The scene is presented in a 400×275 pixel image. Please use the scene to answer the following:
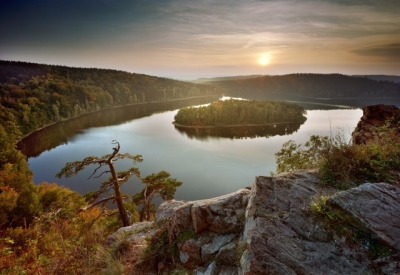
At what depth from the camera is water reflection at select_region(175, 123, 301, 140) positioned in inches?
3346

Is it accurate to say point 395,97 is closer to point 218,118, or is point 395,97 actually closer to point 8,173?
point 218,118

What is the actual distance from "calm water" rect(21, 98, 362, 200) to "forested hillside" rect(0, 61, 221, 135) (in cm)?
766

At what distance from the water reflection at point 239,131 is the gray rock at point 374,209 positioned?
76812mm

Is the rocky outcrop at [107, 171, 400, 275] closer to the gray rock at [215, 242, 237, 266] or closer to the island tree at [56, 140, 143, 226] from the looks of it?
the gray rock at [215, 242, 237, 266]

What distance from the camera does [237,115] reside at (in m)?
103

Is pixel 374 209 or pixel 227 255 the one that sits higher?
pixel 374 209

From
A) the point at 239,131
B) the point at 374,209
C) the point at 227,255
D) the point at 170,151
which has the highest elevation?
the point at 374,209

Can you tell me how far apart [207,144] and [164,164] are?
74.1 feet

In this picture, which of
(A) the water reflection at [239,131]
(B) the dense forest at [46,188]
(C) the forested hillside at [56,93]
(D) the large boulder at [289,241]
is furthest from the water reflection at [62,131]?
(D) the large boulder at [289,241]

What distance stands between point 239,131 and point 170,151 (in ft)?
120

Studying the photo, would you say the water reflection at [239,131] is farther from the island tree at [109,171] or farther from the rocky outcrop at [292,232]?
the rocky outcrop at [292,232]

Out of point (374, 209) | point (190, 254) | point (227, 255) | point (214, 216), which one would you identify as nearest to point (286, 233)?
point (227, 255)

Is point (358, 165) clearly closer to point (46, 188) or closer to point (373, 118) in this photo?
point (373, 118)

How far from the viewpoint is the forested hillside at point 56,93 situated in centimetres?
7781
